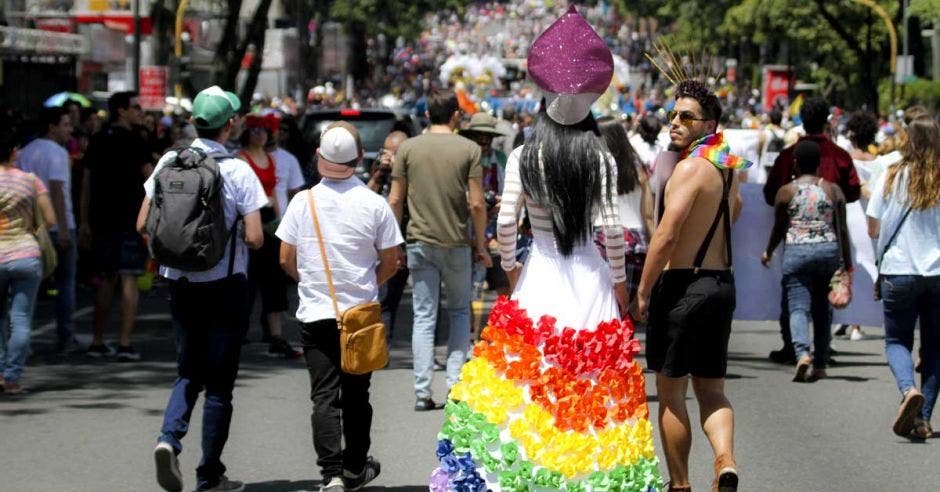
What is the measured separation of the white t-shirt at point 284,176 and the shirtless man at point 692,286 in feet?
19.4

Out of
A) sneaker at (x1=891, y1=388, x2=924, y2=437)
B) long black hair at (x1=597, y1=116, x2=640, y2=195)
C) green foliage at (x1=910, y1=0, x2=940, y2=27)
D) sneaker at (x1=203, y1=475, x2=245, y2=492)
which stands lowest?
sneaker at (x1=203, y1=475, x2=245, y2=492)

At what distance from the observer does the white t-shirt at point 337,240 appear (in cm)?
743

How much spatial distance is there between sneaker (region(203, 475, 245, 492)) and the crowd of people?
0.01 metres

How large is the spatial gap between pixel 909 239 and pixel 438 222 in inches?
107

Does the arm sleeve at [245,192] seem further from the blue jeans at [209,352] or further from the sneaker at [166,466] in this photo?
the sneaker at [166,466]

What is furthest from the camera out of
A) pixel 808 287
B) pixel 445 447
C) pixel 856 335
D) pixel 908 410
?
pixel 856 335

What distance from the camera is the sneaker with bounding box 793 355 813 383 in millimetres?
11156

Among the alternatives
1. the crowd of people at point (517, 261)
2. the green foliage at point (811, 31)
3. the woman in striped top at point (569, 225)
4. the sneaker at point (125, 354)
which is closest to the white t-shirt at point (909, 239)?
the crowd of people at point (517, 261)

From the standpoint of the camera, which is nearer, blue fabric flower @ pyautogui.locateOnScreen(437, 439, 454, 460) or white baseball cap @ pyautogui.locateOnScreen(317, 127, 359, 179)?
blue fabric flower @ pyautogui.locateOnScreen(437, 439, 454, 460)

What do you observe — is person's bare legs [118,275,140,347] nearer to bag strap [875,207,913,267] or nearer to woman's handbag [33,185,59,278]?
woman's handbag [33,185,59,278]

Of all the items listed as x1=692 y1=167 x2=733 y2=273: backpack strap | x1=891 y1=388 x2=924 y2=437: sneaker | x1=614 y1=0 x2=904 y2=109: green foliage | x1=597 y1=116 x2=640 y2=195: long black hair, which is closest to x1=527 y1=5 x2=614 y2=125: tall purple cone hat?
x1=692 y1=167 x2=733 y2=273: backpack strap

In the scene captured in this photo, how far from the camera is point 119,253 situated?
11922 millimetres

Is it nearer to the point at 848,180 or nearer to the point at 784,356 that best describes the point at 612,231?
the point at 848,180

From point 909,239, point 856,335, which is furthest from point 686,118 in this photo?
point 856,335
